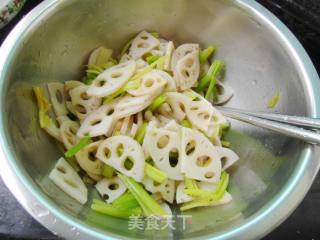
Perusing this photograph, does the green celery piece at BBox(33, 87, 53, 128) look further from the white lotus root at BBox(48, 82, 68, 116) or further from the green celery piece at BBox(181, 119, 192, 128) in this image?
the green celery piece at BBox(181, 119, 192, 128)

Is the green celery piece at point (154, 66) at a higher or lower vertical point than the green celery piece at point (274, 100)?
higher

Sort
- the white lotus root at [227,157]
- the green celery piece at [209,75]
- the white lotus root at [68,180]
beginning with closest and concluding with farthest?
the white lotus root at [68,180] → the white lotus root at [227,157] → the green celery piece at [209,75]

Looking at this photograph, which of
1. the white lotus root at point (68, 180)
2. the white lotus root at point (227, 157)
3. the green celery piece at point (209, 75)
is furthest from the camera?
the green celery piece at point (209, 75)

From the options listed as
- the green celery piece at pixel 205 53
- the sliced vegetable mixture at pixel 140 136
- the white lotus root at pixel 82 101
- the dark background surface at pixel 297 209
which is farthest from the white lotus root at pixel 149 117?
the dark background surface at pixel 297 209

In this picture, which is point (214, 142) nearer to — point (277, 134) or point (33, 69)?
point (277, 134)

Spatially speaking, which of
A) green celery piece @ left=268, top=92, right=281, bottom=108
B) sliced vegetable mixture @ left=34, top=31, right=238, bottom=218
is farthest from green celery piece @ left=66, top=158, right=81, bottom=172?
green celery piece @ left=268, top=92, right=281, bottom=108

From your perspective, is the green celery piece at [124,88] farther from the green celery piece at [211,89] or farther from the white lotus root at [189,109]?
the green celery piece at [211,89]

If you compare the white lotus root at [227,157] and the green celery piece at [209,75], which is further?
the green celery piece at [209,75]
